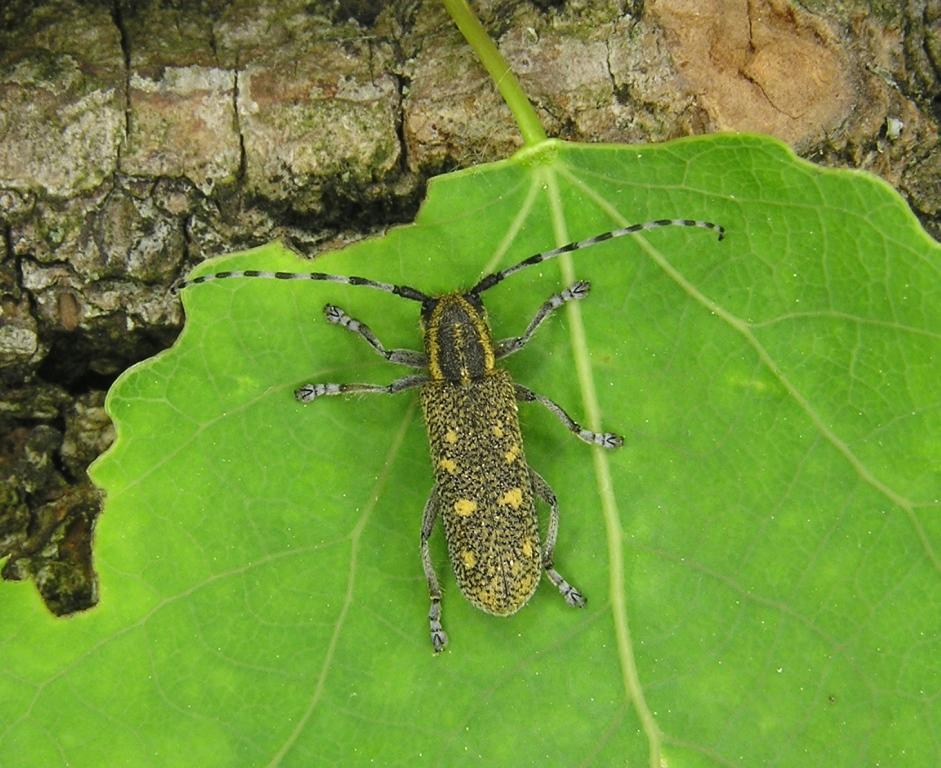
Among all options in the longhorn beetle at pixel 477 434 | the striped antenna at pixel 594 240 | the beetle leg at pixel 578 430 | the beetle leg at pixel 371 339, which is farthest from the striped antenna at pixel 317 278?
the beetle leg at pixel 578 430

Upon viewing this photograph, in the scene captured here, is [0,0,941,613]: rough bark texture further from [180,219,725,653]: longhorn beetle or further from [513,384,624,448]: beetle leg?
[513,384,624,448]: beetle leg

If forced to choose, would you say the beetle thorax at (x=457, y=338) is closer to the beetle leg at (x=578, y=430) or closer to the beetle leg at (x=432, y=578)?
the beetle leg at (x=578, y=430)

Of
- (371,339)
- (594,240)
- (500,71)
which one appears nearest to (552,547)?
(371,339)

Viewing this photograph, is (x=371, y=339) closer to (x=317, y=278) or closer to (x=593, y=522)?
(x=317, y=278)

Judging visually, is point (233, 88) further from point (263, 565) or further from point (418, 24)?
point (263, 565)

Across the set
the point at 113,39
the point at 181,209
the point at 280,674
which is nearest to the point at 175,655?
the point at 280,674

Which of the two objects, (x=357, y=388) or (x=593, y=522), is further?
(x=357, y=388)
